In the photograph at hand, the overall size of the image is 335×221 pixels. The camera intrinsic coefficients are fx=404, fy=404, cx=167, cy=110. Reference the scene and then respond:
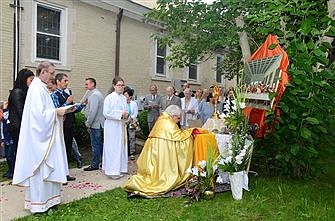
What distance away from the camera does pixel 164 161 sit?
6293 millimetres

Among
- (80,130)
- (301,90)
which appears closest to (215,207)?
(301,90)

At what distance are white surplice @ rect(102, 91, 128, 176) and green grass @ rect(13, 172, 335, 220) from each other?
3.23 ft

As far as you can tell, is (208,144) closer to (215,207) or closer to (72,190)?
(215,207)

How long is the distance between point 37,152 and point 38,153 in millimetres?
18

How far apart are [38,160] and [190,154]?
2419 mm

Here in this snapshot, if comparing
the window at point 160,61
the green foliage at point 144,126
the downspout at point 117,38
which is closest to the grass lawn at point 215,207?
the green foliage at point 144,126

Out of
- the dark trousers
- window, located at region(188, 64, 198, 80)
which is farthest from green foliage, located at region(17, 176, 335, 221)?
window, located at region(188, 64, 198, 80)

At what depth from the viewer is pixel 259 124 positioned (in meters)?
6.47

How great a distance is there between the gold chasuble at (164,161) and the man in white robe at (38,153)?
145 centimetres

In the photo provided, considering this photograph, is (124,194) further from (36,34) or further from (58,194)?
(36,34)

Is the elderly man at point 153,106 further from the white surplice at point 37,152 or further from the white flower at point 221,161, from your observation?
the white surplice at point 37,152

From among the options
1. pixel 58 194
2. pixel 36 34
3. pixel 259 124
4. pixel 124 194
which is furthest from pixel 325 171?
pixel 36 34

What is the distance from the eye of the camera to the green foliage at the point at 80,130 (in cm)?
996

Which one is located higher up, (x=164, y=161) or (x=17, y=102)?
(x=17, y=102)
